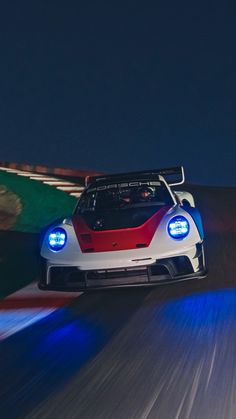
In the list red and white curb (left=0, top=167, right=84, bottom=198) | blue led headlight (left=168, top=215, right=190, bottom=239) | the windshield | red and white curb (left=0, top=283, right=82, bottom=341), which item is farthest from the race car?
red and white curb (left=0, top=167, right=84, bottom=198)

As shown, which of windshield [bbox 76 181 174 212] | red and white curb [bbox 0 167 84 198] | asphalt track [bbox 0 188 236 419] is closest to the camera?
asphalt track [bbox 0 188 236 419]

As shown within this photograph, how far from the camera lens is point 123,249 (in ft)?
20.5

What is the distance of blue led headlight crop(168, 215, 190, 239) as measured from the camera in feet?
21.2

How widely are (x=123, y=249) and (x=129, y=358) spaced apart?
2.13 metres

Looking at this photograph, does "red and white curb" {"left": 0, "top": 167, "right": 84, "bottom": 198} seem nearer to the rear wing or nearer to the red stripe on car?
the rear wing

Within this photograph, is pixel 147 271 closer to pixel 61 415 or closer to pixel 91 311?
pixel 91 311

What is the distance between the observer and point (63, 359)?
167 inches

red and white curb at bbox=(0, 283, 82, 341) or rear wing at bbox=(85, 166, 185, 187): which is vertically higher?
rear wing at bbox=(85, 166, 185, 187)

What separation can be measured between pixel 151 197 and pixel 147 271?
1.77 m

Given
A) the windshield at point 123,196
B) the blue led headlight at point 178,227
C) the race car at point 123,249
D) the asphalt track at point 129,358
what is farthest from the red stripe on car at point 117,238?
the windshield at point 123,196

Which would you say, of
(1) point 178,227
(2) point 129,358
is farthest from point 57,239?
(2) point 129,358

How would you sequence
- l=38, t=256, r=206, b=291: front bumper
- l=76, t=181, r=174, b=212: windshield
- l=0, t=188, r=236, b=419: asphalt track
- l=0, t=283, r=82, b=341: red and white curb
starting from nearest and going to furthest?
l=0, t=188, r=236, b=419: asphalt track → l=0, t=283, r=82, b=341: red and white curb → l=38, t=256, r=206, b=291: front bumper → l=76, t=181, r=174, b=212: windshield

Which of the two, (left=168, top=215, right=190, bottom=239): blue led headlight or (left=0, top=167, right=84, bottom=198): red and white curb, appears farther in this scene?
(left=0, top=167, right=84, bottom=198): red and white curb

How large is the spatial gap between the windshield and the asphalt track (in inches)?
55.0
